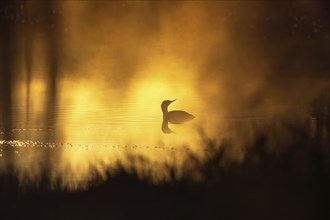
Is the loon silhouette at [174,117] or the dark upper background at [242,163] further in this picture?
the loon silhouette at [174,117]

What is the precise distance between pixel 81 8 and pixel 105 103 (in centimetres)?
2627

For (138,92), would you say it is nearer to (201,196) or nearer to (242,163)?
(242,163)

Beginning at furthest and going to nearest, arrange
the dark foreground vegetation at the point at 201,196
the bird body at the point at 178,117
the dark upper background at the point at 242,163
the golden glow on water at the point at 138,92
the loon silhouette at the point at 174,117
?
the bird body at the point at 178,117 → the loon silhouette at the point at 174,117 → the golden glow on water at the point at 138,92 → the dark upper background at the point at 242,163 → the dark foreground vegetation at the point at 201,196

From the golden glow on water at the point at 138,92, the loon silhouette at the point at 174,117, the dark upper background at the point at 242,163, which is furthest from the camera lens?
the loon silhouette at the point at 174,117

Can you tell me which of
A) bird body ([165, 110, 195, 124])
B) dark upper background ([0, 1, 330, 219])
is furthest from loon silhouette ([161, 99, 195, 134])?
dark upper background ([0, 1, 330, 219])

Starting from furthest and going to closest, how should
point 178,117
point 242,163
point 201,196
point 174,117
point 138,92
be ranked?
point 138,92 → point 178,117 → point 174,117 → point 242,163 → point 201,196

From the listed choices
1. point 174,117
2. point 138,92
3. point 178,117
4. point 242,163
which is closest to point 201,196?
point 242,163

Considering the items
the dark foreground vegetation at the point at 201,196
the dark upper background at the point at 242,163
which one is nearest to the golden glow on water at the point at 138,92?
the dark upper background at the point at 242,163

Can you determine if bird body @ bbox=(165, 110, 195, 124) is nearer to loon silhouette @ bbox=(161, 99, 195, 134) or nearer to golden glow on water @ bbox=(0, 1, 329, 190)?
loon silhouette @ bbox=(161, 99, 195, 134)

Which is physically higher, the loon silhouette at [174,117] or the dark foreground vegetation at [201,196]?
the loon silhouette at [174,117]

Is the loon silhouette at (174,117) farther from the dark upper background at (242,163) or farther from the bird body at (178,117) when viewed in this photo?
the dark upper background at (242,163)

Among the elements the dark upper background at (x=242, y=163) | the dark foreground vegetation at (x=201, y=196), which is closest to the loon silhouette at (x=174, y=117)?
the dark upper background at (x=242, y=163)

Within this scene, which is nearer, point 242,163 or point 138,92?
point 242,163

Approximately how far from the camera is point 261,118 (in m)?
13.8
